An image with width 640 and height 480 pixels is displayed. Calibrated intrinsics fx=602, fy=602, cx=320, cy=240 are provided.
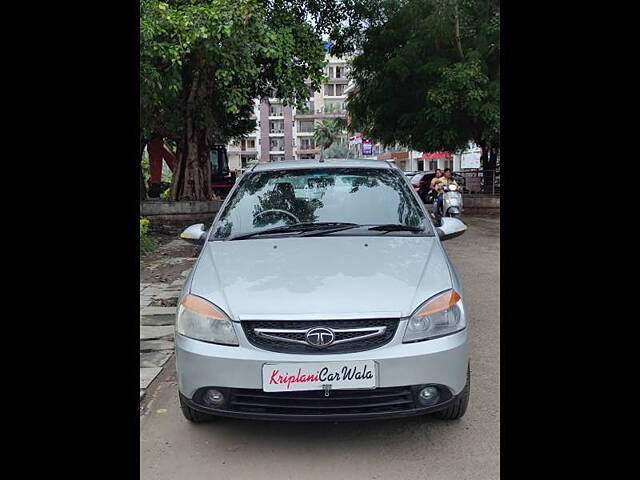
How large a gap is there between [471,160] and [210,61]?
44.7 m

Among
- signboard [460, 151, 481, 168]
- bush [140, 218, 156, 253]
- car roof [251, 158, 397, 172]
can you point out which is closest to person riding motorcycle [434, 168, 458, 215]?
bush [140, 218, 156, 253]

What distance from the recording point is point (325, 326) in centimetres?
307

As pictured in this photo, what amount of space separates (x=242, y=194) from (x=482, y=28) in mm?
15163

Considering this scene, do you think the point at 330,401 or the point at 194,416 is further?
the point at 194,416

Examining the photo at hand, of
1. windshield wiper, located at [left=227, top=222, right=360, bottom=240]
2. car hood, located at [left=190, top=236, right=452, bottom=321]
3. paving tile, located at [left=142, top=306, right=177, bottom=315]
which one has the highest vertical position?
windshield wiper, located at [left=227, top=222, right=360, bottom=240]

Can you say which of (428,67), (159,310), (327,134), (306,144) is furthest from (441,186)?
(306,144)

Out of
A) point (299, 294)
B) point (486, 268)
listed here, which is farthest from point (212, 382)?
point (486, 268)

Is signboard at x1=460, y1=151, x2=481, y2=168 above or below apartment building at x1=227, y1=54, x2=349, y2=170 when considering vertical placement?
below

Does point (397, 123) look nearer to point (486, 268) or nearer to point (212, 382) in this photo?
point (486, 268)

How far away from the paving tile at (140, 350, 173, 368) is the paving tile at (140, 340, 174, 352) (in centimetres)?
10

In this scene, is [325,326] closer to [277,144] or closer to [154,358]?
[154,358]

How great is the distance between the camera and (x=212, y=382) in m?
3.15

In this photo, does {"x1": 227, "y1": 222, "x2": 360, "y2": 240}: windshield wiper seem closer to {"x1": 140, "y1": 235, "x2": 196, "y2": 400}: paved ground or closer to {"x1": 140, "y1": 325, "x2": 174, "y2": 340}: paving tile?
{"x1": 140, "y1": 235, "x2": 196, "y2": 400}: paved ground

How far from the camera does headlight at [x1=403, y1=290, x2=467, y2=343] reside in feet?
10.4
